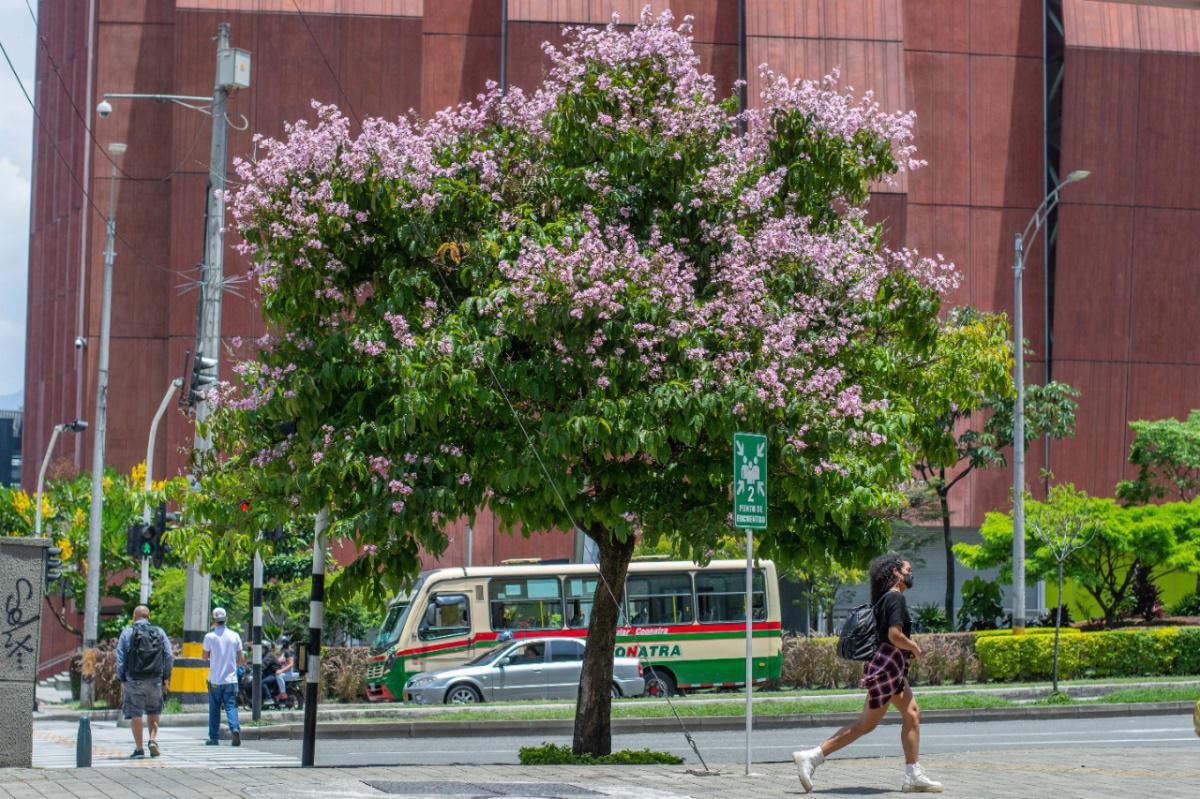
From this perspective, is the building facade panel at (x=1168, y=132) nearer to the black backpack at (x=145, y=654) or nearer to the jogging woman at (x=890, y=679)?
the black backpack at (x=145, y=654)

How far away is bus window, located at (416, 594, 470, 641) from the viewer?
33219 mm

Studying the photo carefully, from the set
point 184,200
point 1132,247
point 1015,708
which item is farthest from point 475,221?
point 1132,247

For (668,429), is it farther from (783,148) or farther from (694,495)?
(783,148)

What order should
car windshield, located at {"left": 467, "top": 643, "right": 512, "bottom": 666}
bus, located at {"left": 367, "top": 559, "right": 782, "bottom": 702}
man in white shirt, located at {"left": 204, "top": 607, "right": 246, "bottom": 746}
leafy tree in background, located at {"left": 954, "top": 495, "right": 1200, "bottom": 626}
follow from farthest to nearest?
leafy tree in background, located at {"left": 954, "top": 495, "right": 1200, "bottom": 626}, bus, located at {"left": 367, "top": 559, "right": 782, "bottom": 702}, car windshield, located at {"left": 467, "top": 643, "right": 512, "bottom": 666}, man in white shirt, located at {"left": 204, "top": 607, "right": 246, "bottom": 746}

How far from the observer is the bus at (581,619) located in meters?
33.2

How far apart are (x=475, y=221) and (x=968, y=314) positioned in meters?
25.5

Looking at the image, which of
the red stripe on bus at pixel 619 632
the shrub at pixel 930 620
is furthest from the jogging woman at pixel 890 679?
the shrub at pixel 930 620

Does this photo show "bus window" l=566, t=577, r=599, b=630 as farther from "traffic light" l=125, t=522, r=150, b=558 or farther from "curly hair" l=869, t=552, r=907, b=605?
"curly hair" l=869, t=552, r=907, b=605

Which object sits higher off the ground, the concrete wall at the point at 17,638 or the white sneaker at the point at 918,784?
the concrete wall at the point at 17,638

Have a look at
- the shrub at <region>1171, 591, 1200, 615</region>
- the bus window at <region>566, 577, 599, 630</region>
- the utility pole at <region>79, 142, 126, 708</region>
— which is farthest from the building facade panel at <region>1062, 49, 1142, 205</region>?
the utility pole at <region>79, 142, 126, 708</region>

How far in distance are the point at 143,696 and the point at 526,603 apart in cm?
1749

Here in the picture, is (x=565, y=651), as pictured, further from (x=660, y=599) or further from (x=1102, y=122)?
(x=1102, y=122)

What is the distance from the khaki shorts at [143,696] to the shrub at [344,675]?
16.6 meters

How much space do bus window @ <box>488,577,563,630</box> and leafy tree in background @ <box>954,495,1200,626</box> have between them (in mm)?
11130
